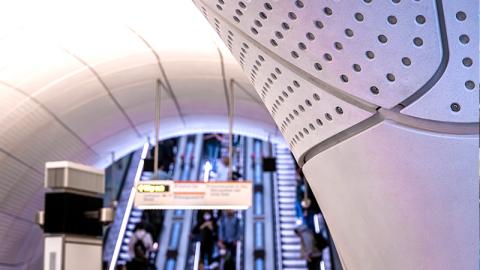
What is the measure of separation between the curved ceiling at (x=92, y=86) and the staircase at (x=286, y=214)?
12.6 feet

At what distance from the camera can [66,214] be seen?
29.7 feet

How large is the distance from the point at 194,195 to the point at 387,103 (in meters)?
8.47

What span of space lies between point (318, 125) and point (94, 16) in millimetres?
5154

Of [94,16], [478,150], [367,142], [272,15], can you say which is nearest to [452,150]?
[478,150]

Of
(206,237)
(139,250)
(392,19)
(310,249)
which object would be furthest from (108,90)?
(392,19)

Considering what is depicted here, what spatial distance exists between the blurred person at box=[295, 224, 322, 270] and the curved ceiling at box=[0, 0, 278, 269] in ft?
7.23

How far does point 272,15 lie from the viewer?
3371 millimetres

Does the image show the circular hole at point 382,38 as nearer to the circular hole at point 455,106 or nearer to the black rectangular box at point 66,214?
the circular hole at point 455,106

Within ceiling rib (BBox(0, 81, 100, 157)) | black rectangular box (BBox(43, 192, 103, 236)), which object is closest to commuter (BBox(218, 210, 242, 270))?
ceiling rib (BBox(0, 81, 100, 157))

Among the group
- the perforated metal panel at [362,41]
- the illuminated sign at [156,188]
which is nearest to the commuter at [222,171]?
the illuminated sign at [156,188]

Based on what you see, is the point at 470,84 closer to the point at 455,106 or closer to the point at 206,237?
the point at 455,106

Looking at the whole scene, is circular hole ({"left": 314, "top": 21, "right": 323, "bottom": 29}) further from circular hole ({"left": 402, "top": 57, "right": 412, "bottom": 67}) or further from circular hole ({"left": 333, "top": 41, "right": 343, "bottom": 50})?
circular hole ({"left": 402, "top": 57, "right": 412, "bottom": 67})

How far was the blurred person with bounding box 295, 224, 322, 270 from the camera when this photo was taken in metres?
14.8

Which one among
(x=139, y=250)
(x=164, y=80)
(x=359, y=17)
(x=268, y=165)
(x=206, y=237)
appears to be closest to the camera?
(x=359, y=17)
